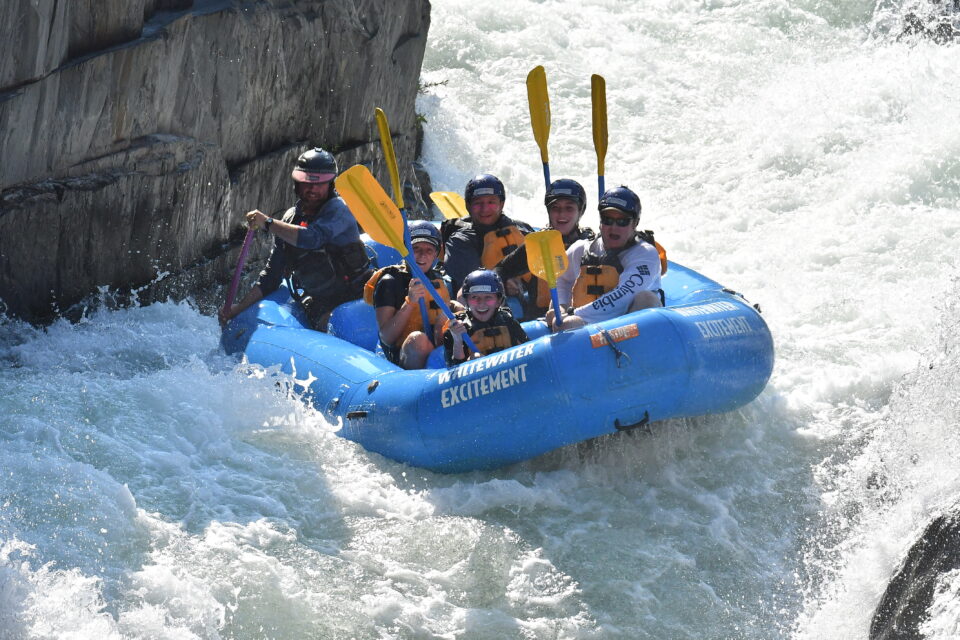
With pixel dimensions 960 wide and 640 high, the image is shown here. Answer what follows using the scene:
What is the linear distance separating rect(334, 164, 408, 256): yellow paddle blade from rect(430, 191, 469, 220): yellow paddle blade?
1.81 meters

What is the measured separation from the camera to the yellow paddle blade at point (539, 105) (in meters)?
7.86

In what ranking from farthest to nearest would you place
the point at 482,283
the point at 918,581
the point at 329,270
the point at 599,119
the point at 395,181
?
1. the point at 599,119
2. the point at 329,270
3. the point at 395,181
4. the point at 482,283
5. the point at 918,581

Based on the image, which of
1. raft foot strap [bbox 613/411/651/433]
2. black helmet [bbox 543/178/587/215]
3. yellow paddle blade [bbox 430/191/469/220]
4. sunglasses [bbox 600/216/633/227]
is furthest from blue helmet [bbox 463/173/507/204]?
raft foot strap [bbox 613/411/651/433]

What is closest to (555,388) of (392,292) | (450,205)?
(392,292)

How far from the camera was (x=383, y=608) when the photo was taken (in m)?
4.89

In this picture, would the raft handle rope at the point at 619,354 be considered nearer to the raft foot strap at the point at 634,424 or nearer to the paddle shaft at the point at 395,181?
the raft foot strap at the point at 634,424

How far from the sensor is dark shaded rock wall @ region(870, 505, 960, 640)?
4.15 meters

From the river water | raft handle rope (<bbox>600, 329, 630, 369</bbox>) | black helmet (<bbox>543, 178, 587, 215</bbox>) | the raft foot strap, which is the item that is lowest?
the river water

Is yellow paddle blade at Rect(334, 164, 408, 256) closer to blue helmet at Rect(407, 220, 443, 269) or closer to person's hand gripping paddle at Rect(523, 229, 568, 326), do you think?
blue helmet at Rect(407, 220, 443, 269)

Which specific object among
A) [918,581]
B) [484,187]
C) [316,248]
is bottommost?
[316,248]

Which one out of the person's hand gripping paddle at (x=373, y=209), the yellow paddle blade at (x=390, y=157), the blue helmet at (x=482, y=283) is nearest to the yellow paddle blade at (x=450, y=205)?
the yellow paddle blade at (x=390, y=157)

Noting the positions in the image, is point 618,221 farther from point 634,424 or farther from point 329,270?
point 329,270

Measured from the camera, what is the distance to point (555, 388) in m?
5.57

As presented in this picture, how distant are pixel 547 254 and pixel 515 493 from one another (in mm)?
1150
